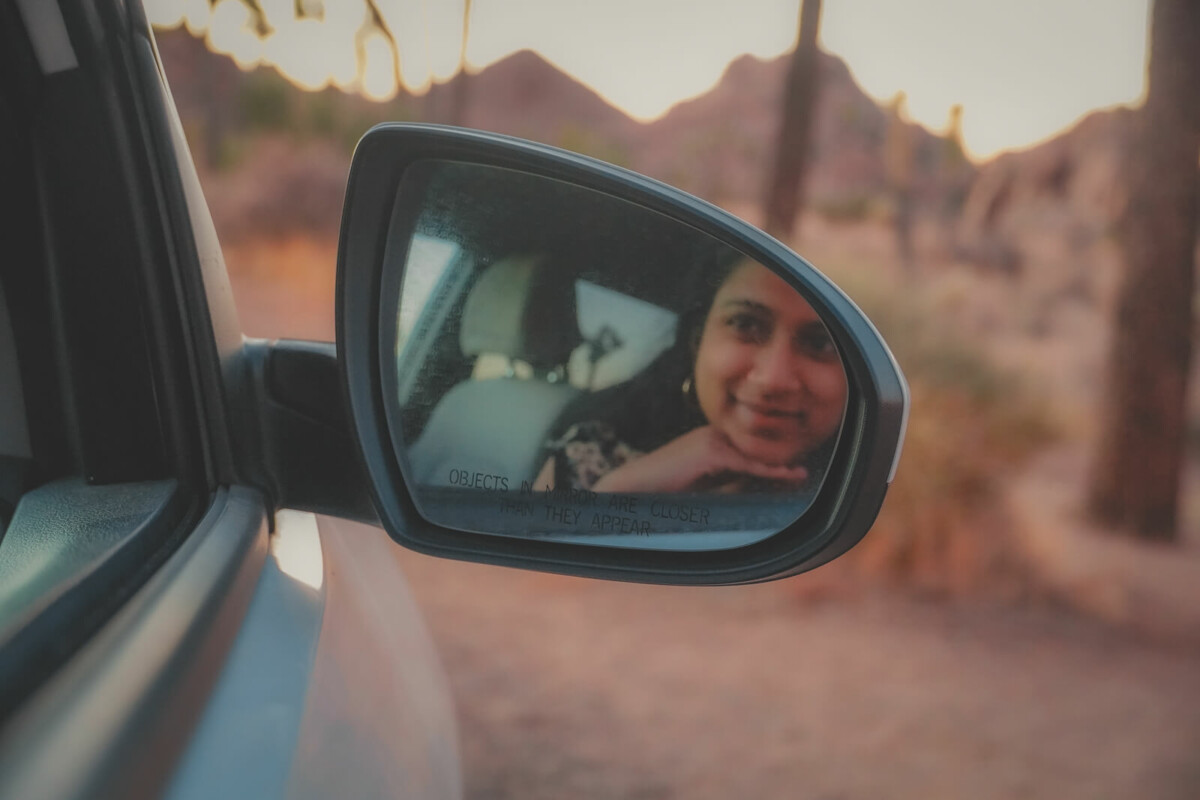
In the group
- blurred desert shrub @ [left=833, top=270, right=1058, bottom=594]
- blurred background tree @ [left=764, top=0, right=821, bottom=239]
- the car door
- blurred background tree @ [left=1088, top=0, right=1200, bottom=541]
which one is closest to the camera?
the car door

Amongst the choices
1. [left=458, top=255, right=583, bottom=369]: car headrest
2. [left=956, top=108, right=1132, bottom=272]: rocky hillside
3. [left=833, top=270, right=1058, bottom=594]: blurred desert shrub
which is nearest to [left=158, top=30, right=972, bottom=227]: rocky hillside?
[left=956, top=108, right=1132, bottom=272]: rocky hillside

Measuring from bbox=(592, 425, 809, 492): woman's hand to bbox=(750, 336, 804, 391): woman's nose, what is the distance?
0.11 metres

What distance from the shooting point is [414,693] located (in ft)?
5.29

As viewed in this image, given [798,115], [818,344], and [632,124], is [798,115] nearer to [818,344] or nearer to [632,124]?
[632,124]

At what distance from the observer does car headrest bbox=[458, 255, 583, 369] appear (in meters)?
1.53

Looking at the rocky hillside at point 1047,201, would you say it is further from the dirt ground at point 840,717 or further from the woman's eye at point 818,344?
the woman's eye at point 818,344

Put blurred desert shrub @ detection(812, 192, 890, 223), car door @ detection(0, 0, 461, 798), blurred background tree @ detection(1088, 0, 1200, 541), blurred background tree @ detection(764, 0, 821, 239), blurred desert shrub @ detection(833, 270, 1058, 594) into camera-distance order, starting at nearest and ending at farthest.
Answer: car door @ detection(0, 0, 461, 798), blurred desert shrub @ detection(833, 270, 1058, 594), blurred background tree @ detection(1088, 0, 1200, 541), blurred background tree @ detection(764, 0, 821, 239), blurred desert shrub @ detection(812, 192, 890, 223)

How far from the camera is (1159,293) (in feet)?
25.9

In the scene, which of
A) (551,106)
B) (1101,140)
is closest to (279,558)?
(1101,140)

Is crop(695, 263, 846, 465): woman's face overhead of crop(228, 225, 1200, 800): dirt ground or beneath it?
overhead

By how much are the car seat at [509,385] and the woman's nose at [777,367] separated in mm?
279

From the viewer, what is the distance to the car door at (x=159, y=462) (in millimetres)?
1043

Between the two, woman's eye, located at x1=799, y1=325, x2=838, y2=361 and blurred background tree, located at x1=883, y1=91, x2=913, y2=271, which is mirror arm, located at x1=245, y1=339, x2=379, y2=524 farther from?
blurred background tree, located at x1=883, y1=91, x2=913, y2=271

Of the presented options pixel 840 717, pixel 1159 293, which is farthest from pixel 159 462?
pixel 1159 293
